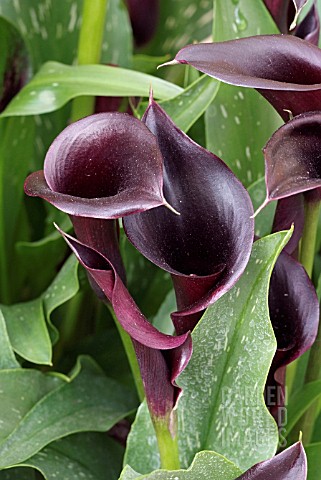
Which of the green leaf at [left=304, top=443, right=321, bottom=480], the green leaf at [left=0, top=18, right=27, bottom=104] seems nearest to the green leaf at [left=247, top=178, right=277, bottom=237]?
the green leaf at [left=304, top=443, right=321, bottom=480]

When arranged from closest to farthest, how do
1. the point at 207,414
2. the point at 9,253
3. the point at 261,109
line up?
the point at 207,414 < the point at 261,109 < the point at 9,253

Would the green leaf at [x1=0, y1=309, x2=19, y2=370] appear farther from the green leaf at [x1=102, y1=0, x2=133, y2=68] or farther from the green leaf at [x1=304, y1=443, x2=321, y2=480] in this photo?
the green leaf at [x1=102, y1=0, x2=133, y2=68]

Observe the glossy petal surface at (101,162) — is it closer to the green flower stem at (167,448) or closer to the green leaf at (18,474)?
the green flower stem at (167,448)

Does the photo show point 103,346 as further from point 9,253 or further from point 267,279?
point 267,279

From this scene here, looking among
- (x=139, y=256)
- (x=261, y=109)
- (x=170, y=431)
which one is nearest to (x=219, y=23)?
(x=261, y=109)

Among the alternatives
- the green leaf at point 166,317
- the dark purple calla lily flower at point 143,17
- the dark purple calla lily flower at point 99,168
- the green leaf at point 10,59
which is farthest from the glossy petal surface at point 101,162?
the dark purple calla lily flower at point 143,17
